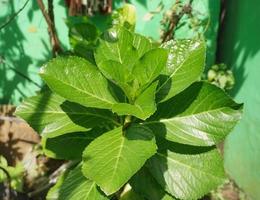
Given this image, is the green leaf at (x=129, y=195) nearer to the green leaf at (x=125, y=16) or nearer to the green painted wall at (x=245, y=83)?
the green leaf at (x=125, y=16)

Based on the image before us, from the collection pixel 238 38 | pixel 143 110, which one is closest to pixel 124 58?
pixel 143 110

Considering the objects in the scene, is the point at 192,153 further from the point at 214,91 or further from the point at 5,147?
the point at 5,147

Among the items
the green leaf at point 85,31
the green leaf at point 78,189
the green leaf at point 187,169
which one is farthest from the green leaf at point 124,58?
the green leaf at point 85,31

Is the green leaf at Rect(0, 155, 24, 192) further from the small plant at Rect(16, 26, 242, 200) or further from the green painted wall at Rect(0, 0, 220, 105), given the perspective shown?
the small plant at Rect(16, 26, 242, 200)

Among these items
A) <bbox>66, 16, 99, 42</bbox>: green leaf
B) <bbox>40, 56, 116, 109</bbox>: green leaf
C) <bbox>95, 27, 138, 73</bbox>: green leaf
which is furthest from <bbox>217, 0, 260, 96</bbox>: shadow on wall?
<bbox>40, 56, 116, 109</bbox>: green leaf

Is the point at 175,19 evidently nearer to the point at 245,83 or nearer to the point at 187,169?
the point at 245,83

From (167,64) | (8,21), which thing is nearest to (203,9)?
(8,21)
